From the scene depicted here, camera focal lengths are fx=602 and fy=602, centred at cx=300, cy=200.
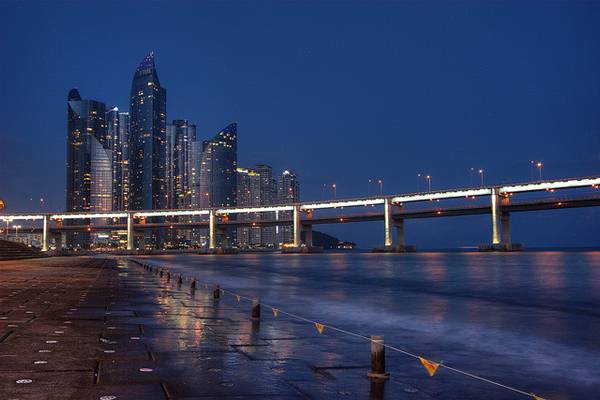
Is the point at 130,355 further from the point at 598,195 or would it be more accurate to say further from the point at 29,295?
the point at 598,195

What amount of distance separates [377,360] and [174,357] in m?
4.90

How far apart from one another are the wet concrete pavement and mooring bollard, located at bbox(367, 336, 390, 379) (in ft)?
0.79

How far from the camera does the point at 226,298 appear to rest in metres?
33.8

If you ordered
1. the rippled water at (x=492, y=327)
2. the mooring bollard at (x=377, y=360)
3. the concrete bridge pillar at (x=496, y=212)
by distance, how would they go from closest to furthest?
the mooring bollard at (x=377, y=360) → the rippled water at (x=492, y=327) → the concrete bridge pillar at (x=496, y=212)

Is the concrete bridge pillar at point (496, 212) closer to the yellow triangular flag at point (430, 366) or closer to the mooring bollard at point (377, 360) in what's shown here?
the yellow triangular flag at point (430, 366)

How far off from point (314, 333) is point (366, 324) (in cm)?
472

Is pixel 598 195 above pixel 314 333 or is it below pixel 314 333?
above

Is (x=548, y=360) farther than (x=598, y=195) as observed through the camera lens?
No

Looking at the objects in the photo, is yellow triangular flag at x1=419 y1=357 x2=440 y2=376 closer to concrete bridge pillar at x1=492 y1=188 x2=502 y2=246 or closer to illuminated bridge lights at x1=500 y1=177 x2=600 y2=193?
concrete bridge pillar at x1=492 y1=188 x2=502 y2=246

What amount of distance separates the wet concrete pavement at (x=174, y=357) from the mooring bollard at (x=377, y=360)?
0.24 meters

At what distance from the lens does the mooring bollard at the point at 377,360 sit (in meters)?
12.7

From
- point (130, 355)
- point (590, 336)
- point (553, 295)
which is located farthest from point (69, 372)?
point (553, 295)

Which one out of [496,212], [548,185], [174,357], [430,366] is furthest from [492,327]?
[548,185]

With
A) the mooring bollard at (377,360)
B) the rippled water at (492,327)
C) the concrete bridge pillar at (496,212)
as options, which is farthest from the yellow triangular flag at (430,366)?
the concrete bridge pillar at (496,212)
